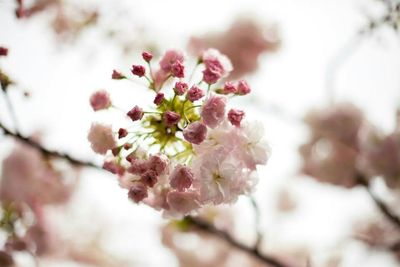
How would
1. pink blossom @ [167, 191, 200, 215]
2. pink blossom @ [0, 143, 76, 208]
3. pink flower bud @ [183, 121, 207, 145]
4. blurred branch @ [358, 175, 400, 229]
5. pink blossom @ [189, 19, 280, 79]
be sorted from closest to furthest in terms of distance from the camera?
1. pink flower bud @ [183, 121, 207, 145]
2. pink blossom @ [167, 191, 200, 215]
3. blurred branch @ [358, 175, 400, 229]
4. pink blossom @ [0, 143, 76, 208]
5. pink blossom @ [189, 19, 280, 79]

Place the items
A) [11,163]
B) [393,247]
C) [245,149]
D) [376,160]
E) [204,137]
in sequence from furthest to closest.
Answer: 1. [11,163]
2. [376,160]
3. [393,247]
4. [245,149]
5. [204,137]

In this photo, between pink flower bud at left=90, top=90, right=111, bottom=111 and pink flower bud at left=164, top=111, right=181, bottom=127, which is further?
pink flower bud at left=90, top=90, right=111, bottom=111

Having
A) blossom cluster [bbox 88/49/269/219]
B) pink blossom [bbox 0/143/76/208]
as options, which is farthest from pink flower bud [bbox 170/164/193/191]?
pink blossom [bbox 0/143/76/208]

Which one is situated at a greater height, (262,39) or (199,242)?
(262,39)

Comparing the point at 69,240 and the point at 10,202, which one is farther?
the point at 69,240

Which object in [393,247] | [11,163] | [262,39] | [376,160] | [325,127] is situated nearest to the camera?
[393,247]

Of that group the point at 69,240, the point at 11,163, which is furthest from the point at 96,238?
the point at 11,163

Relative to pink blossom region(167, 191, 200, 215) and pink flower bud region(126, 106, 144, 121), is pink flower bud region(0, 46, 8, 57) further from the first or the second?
pink blossom region(167, 191, 200, 215)

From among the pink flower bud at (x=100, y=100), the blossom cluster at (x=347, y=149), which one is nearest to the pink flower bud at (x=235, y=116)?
the pink flower bud at (x=100, y=100)

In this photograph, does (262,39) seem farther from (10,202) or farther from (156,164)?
(156,164)
